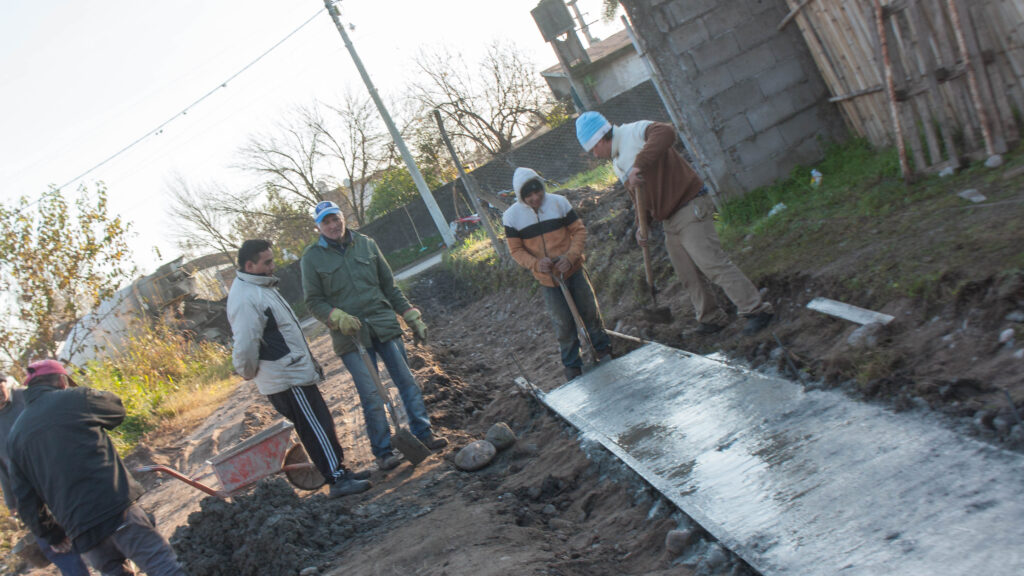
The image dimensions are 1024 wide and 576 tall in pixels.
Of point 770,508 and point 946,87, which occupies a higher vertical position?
point 946,87

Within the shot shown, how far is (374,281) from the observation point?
19.2 feet

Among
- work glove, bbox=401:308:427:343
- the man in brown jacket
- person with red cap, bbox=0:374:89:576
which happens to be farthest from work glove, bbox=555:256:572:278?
person with red cap, bbox=0:374:89:576

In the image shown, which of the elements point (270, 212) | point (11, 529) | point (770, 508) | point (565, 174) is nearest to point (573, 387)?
point (770, 508)

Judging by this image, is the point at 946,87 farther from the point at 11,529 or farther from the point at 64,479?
the point at 11,529

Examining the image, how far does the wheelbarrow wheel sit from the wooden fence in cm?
478

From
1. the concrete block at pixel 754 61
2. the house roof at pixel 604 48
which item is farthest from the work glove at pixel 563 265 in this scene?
the house roof at pixel 604 48

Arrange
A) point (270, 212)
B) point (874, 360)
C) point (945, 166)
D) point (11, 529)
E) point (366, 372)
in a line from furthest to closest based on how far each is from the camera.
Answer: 1. point (270, 212)
2. point (11, 529)
3. point (366, 372)
4. point (945, 166)
5. point (874, 360)

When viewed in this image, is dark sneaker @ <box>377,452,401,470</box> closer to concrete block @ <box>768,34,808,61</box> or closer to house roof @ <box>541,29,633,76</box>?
concrete block @ <box>768,34,808,61</box>

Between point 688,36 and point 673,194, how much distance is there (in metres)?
2.41

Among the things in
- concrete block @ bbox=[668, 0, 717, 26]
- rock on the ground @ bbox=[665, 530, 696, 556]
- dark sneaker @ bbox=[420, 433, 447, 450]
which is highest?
concrete block @ bbox=[668, 0, 717, 26]

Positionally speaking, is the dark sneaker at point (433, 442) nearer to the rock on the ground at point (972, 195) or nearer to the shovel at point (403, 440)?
the shovel at point (403, 440)

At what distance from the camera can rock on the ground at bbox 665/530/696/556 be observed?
3.12m

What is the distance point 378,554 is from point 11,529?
7.18 meters

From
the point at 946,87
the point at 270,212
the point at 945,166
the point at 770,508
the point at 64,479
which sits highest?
the point at 270,212
